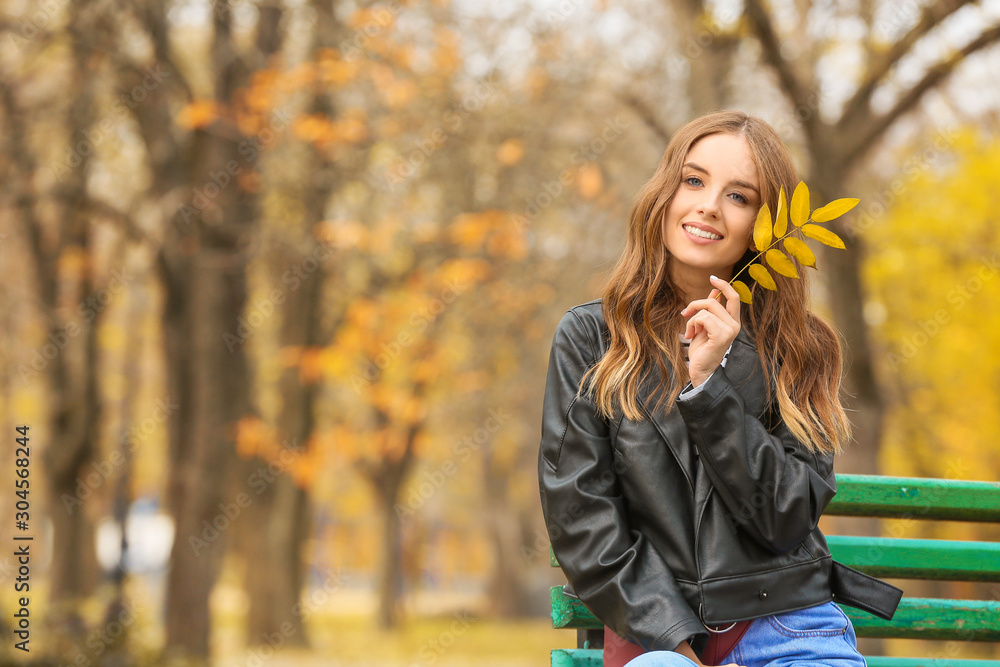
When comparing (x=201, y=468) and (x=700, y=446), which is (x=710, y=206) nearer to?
(x=700, y=446)

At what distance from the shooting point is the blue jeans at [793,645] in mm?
2205

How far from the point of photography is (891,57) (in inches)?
300

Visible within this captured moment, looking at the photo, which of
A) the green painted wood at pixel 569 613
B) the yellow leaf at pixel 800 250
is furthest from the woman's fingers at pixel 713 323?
the green painted wood at pixel 569 613

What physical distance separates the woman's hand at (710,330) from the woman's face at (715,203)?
23cm

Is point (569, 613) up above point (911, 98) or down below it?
below

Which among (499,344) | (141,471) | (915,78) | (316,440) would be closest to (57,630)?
(316,440)

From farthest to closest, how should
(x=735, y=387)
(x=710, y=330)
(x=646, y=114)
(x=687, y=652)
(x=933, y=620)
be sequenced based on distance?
(x=646, y=114) → (x=933, y=620) → (x=735, y=387) → (x=710, y=330) → (x=687, y=652)

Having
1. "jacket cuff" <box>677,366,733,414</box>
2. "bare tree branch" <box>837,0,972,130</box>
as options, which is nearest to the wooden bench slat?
"jacket cuff" <box>677,366,733,414</box>

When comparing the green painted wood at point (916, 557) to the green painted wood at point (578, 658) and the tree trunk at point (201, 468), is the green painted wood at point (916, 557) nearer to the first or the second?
the green painted wood at point (578, 658)

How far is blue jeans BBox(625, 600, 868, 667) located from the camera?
2.21m

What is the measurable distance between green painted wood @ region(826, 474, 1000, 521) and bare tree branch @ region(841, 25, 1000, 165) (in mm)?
5229

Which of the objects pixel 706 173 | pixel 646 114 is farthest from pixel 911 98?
pixel 706 173

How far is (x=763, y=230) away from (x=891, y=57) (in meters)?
6.21

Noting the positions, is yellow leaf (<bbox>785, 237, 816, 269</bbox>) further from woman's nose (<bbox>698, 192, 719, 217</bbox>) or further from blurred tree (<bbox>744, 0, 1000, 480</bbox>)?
blurred tree (<bbox>744, 0, 1000, 480</bbox>)
